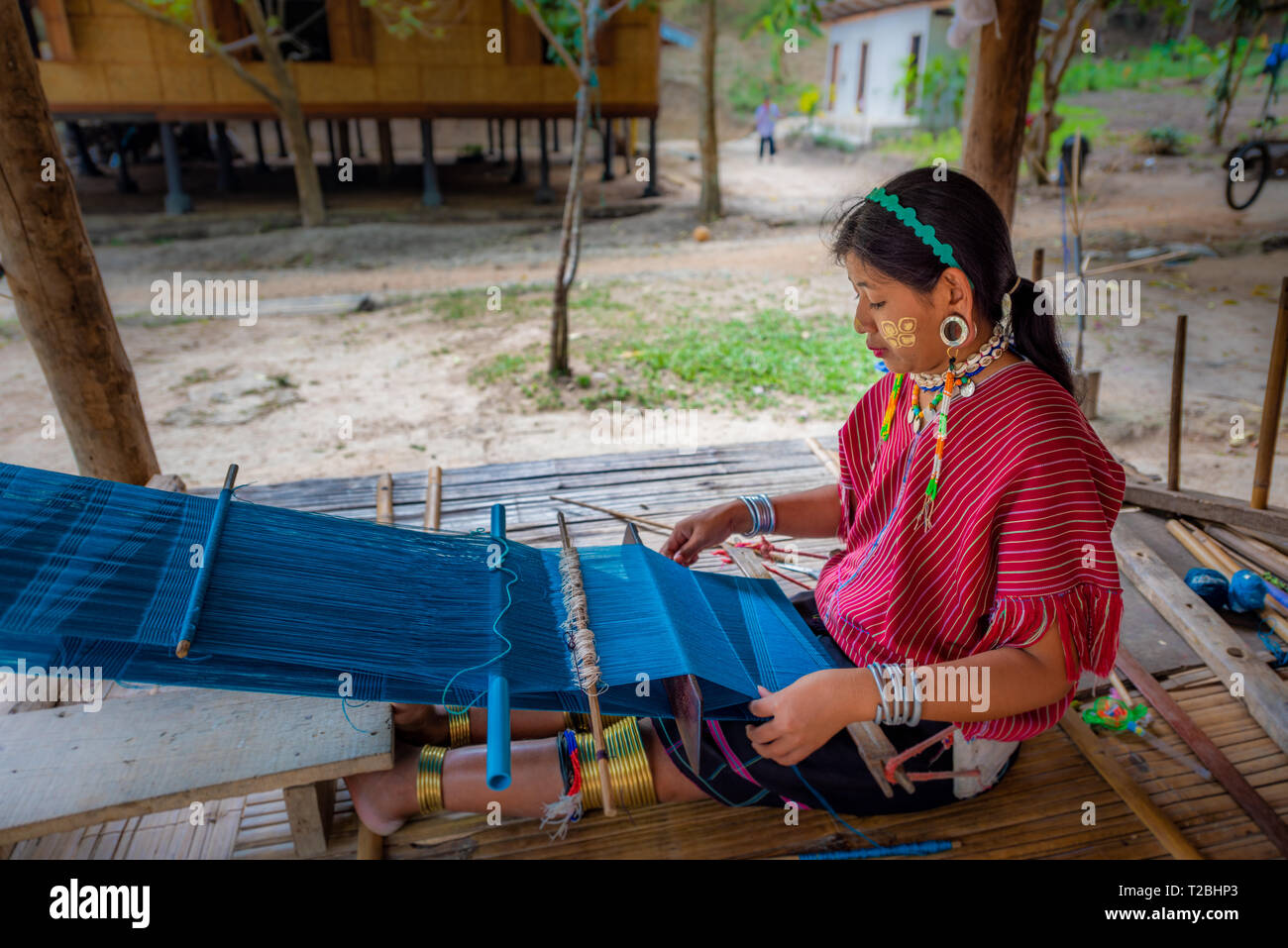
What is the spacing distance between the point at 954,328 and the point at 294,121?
12.5 m

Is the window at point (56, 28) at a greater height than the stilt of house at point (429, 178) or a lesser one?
greater

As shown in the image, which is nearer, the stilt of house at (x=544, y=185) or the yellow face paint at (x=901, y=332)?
the yellow face paint at (x=901, y=332)

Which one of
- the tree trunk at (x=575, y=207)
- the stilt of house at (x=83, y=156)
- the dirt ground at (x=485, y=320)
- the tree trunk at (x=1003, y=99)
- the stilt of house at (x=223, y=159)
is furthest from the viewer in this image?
the stilt of house at (x=83, y=156)

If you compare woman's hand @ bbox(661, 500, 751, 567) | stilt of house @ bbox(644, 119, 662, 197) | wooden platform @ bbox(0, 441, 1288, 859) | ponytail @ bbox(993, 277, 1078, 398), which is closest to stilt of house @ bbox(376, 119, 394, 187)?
stilt of house @ bbox(644, 119, 662, 197)

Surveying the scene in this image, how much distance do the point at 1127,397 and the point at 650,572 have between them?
5.32 m

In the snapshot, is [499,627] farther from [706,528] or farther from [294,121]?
[294,121]

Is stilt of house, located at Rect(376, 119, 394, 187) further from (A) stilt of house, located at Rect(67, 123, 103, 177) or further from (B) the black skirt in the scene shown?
(B) the black skirt

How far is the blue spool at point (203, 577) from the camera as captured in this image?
1481mm

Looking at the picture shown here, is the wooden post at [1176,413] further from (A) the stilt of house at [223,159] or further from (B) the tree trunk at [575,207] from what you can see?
(A) the stilt of house at [223,159]

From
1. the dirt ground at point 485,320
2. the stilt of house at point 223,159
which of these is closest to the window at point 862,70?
the dirt ground at point 485,320

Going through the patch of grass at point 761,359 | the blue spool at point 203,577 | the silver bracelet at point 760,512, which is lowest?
the patch of grass at point 761,359

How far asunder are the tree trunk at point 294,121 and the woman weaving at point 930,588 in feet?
36.7

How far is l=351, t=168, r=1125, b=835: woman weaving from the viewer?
1.52 meters
